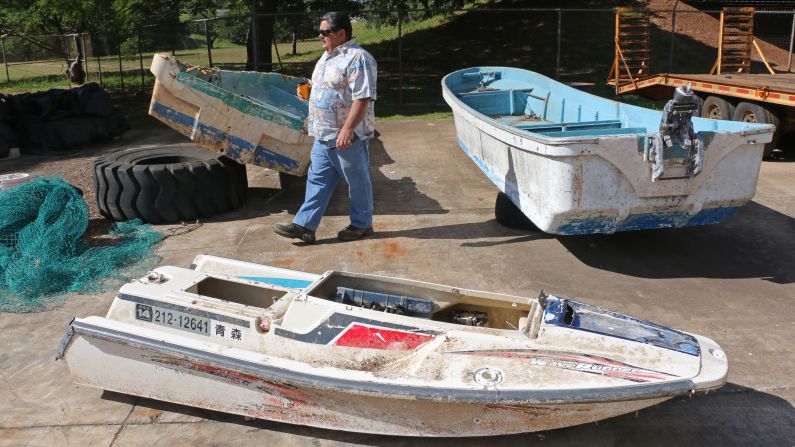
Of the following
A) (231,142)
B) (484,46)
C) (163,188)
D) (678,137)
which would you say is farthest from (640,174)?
(484,46)

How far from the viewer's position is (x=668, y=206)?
5.82 metres

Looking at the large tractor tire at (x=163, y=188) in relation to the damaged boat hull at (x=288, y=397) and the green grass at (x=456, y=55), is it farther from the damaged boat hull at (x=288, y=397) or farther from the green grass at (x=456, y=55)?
the green grass at (x=456, y=55)

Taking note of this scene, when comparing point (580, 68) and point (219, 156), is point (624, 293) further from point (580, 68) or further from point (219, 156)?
point (580, 68)

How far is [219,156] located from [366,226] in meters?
1.99

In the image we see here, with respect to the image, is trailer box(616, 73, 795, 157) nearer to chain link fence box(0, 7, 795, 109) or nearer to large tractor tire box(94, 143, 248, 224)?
large tractor tire box(94, 143, 248, 224)

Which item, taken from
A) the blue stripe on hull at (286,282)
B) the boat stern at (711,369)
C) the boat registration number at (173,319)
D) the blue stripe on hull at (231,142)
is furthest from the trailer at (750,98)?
the boat registration number at (173,319)

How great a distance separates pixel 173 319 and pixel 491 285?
8.81 ft

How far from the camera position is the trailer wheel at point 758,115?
10008 millimetres

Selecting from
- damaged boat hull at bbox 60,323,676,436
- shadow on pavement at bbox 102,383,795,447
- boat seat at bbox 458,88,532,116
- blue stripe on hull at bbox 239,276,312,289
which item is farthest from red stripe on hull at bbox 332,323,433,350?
boat seat at bbox 458,88,532,116

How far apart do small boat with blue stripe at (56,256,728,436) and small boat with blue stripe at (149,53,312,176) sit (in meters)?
3.18

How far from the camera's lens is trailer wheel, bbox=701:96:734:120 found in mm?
10727

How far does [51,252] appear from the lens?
5.89 metres

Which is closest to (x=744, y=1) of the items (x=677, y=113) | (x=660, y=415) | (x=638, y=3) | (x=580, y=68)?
(x=638, y=3)

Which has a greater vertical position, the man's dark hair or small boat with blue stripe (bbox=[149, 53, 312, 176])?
the man's dark hair
